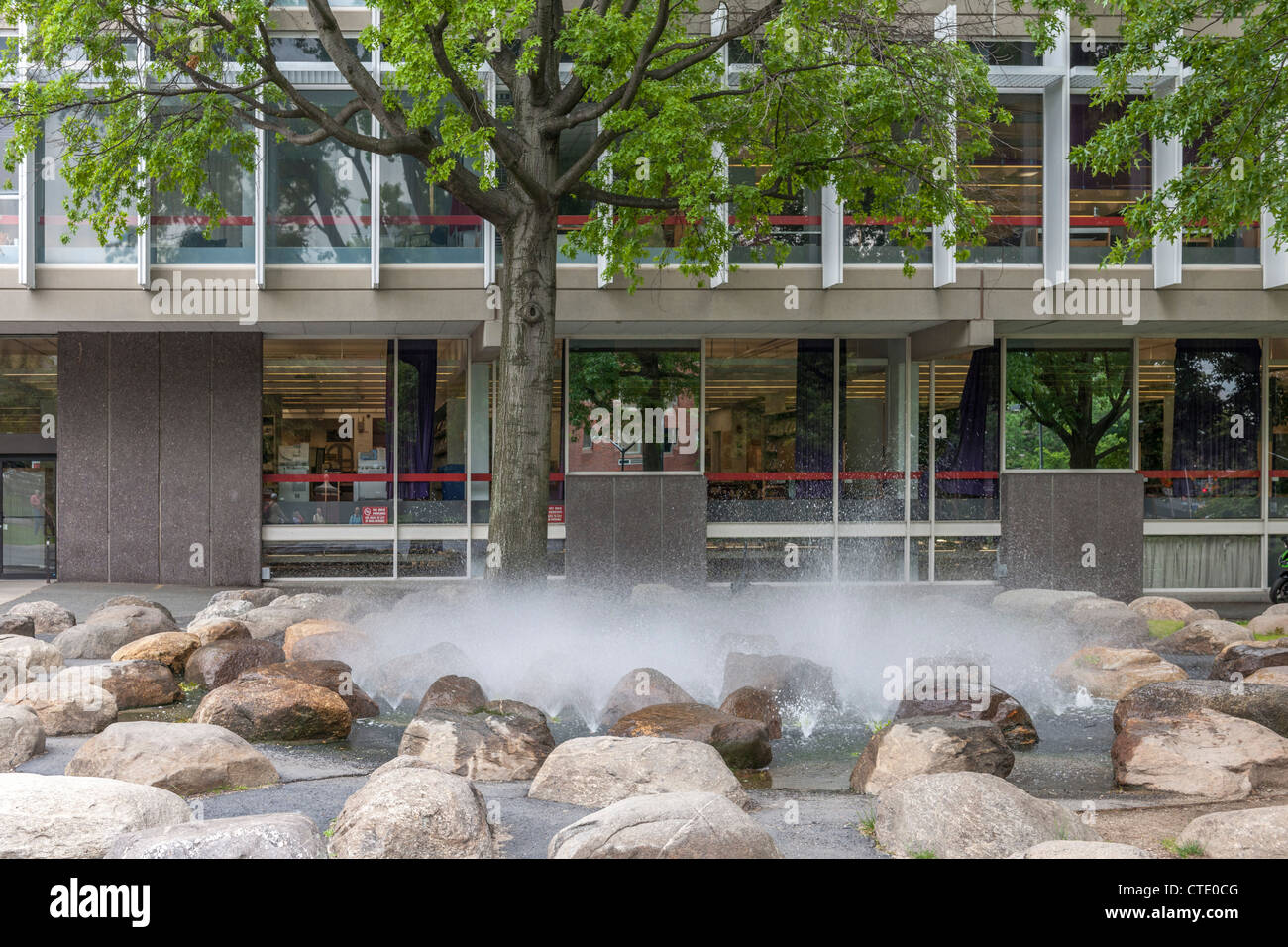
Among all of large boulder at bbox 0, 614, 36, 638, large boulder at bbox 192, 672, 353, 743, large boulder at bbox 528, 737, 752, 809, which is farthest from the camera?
large boulder at bbox 0, 614, 36, 638

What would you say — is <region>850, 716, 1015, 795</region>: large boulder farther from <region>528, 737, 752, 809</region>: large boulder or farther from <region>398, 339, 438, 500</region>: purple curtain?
<region>398, 339, 438, 500</region>: purple curtain

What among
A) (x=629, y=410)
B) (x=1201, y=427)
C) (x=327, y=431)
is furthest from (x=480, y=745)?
(x=1201, y=427)

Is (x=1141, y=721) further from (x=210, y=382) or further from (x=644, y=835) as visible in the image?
(x=210, y=382)

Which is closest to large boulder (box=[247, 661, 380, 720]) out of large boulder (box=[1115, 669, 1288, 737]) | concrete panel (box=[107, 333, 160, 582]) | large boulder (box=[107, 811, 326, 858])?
large boulder (box=[107, 811, 326, 858])

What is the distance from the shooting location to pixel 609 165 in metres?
13.1

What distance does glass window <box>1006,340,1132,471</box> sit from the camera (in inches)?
713

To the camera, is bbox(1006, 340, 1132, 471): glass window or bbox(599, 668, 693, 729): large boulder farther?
bbox(1006, 340, 1132, 471): glass window

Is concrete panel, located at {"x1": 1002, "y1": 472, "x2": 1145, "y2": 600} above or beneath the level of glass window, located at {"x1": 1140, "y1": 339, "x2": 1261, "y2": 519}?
beneath

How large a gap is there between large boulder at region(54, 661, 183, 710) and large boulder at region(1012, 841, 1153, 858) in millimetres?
6956

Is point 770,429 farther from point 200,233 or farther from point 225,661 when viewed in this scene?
point 225,661

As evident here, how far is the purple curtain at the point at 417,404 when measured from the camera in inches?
701

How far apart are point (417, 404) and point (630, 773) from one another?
12.6 metres

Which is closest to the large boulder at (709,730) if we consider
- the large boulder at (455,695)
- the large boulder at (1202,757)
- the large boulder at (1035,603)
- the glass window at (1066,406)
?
the large boulder at (455,695)

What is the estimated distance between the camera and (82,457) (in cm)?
1717
